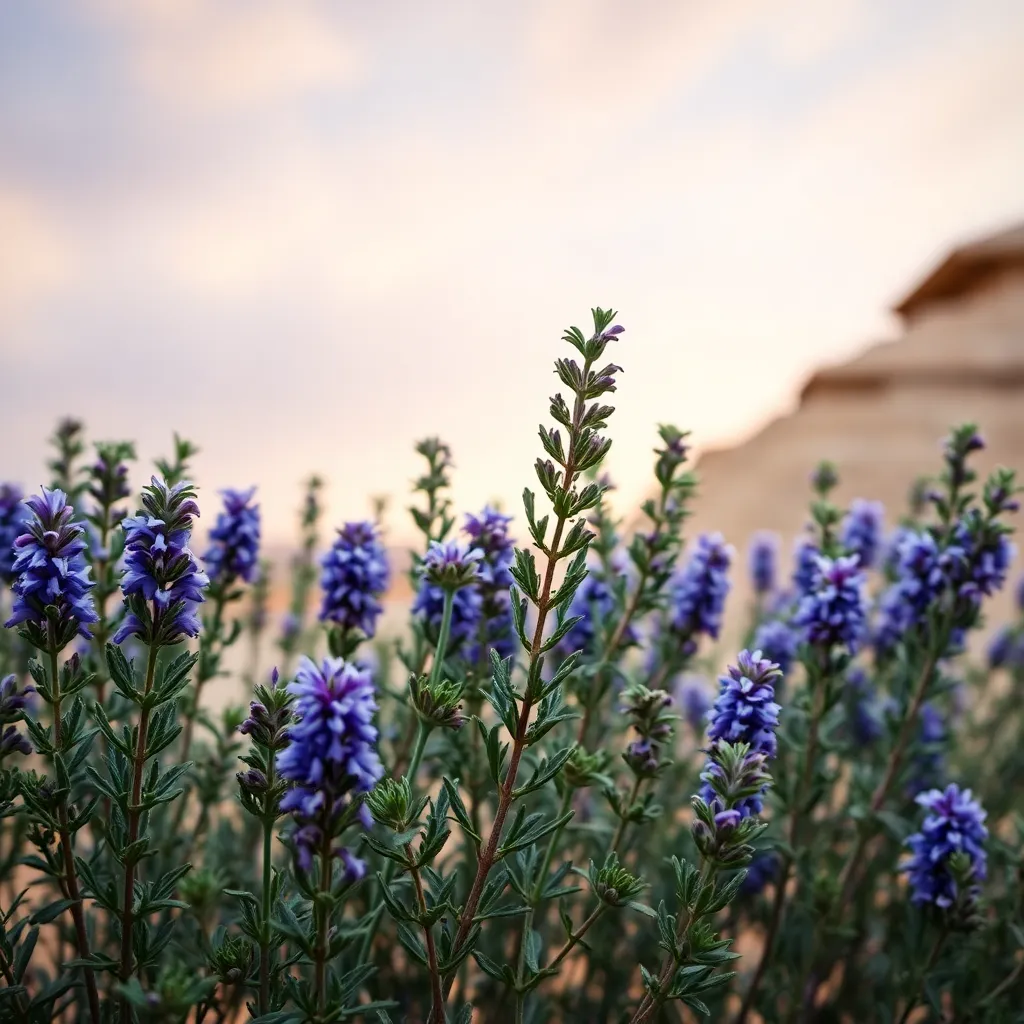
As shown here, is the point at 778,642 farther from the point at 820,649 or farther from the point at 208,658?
the point at 208,658

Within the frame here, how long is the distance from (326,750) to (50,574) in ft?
2.60

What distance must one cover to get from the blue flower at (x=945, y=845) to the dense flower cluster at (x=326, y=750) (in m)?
1.96

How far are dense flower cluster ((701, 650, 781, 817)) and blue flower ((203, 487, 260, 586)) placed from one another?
168 centimetres

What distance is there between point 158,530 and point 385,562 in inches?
50.8

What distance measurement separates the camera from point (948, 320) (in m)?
23.1

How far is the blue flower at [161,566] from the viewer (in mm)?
1788

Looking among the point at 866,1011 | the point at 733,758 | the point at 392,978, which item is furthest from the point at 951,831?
the point at 392,978

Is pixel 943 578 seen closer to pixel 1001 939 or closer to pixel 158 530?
pixel 1001 939

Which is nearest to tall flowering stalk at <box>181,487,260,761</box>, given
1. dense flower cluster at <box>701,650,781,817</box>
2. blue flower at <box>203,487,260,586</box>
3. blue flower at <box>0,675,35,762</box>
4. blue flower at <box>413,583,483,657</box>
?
blue flower at <box>203,487,260,586</box>

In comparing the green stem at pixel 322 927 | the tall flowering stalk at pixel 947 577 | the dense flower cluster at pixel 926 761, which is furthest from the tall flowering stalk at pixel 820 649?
the green stem at pixel 322 927

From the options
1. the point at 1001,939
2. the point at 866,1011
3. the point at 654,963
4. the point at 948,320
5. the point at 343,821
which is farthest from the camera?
the point at 948,320

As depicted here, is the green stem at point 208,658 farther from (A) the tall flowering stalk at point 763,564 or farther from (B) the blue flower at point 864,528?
(A) the tall flowering stalk at point 763,564

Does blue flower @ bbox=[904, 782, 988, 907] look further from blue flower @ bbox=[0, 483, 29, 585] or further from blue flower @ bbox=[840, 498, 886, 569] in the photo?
blue flower @ bbox=[0, 483, 29, 585]

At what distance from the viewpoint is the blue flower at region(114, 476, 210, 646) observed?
70.4 inches
